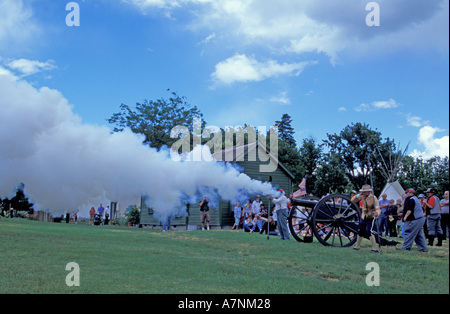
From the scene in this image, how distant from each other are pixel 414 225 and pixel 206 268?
7.14 m

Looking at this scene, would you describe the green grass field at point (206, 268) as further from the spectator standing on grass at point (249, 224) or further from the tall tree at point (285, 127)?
the tall tree at point (285, 127)

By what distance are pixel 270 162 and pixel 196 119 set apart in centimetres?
1534

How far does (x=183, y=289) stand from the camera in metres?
7.18

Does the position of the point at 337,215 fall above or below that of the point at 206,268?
above

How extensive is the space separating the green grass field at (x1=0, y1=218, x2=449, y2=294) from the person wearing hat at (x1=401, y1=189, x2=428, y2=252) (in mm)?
441

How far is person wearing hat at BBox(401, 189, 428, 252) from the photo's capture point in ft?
42.3

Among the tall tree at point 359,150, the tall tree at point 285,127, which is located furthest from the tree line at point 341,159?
the tall tree at point 285,127

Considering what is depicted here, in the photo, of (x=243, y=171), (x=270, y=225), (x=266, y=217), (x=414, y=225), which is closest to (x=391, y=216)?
(x=270, y=225)

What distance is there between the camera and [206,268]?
925cm

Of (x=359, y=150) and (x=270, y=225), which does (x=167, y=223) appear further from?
(x=359, y=150)

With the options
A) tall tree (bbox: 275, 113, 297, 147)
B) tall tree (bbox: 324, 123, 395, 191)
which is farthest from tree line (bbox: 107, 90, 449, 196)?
tall tree (bbox: 275, 113, 297, 147)

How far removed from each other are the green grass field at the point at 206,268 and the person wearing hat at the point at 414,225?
0.44 meters

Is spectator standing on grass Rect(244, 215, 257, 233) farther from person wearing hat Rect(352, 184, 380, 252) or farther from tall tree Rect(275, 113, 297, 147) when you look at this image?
tall tree Rect(275, 113, 297, 147)
